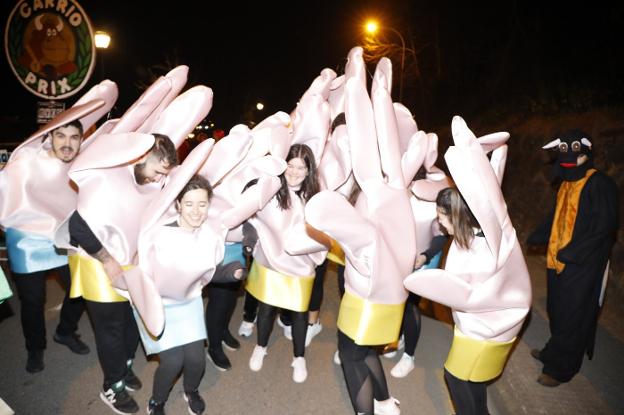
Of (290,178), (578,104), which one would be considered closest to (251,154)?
(290,178)

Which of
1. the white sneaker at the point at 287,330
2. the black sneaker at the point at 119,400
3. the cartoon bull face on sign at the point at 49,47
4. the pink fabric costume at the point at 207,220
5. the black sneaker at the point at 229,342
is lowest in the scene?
the white sneaker at the point at 287,330

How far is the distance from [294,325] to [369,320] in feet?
3.51

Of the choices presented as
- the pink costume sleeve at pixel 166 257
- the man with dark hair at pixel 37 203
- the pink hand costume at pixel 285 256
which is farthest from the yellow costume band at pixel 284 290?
the man with dark hair at pixel 37 203

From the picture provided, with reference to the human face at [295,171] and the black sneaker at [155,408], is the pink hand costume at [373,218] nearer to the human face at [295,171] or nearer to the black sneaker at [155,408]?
the human face at [295,171]

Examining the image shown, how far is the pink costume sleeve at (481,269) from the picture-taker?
2.18 m

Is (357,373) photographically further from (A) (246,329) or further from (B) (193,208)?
(A) (246,329)

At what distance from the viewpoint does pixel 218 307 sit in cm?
374

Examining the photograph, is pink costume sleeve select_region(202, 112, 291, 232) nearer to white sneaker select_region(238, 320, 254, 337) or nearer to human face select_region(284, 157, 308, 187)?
human face select_region(284, 157, 308, 187)

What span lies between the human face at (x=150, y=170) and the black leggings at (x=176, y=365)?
3.70 ft

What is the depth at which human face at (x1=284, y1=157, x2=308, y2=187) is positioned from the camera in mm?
3369

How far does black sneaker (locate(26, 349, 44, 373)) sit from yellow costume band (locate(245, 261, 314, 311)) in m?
1.90

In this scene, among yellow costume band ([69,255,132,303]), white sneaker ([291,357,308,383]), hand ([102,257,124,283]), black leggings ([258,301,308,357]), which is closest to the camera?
hand ([102,257,124,283])

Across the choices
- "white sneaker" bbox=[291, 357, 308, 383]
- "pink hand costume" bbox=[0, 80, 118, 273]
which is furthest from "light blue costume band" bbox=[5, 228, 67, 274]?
"white sneaker" bbox=[291, 357, 308, 383]

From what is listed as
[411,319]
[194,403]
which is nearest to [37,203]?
[194,403]
